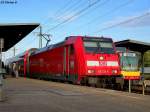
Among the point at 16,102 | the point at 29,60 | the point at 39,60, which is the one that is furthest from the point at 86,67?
the point at 29,60

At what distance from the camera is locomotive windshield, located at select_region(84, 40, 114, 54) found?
28.4 meters

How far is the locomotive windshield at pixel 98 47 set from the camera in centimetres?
2842

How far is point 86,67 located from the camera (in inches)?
1074

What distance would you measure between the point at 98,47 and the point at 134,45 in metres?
3.08

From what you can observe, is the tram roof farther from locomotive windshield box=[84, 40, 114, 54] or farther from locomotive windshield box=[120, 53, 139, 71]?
locomotive windshield box=[84, 40, 114, 54]

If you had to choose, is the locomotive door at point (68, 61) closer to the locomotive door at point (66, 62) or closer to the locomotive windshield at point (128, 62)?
the locomotive door at point (66, 62)

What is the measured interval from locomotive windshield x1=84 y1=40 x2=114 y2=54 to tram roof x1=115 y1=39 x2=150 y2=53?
113 cm

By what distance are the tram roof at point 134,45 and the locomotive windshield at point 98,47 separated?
1.13 m

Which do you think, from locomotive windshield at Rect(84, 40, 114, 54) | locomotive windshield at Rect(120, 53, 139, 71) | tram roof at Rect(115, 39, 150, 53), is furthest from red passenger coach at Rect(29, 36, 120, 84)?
tram roof at Rect(115, 39, 150, 53)

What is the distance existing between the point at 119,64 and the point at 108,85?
1.74 m

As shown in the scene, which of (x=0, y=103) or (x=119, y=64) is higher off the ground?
(x=119, y=64)

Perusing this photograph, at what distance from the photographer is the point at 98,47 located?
28703 millimetres

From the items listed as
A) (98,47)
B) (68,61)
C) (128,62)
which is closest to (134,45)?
(128,62)

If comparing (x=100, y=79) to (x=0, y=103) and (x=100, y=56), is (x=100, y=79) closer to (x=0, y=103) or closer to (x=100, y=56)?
(x=100, y=56)
